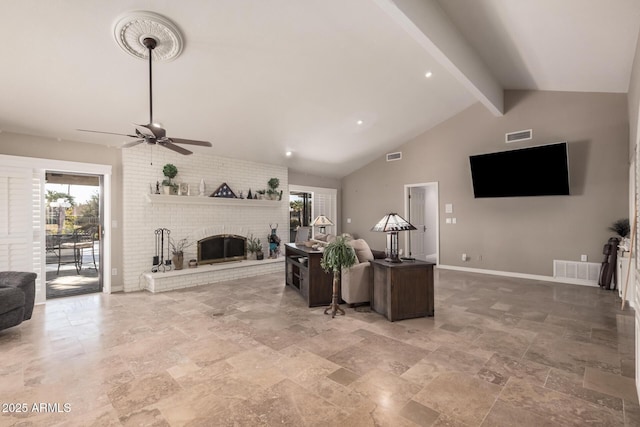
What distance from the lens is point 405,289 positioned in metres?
3.58

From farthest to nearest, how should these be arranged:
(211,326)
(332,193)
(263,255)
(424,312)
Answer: (332,193) → (263,255) → (424,312) → (211,326)

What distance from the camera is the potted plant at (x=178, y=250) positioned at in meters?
5.42

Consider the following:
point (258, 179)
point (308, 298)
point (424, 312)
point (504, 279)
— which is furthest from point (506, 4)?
point (258, 179)

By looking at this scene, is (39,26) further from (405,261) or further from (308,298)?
(405,261)

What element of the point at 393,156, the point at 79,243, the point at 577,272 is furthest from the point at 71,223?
the point at 577,272

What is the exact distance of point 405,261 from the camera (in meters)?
3.78

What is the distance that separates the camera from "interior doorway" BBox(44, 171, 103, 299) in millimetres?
5621

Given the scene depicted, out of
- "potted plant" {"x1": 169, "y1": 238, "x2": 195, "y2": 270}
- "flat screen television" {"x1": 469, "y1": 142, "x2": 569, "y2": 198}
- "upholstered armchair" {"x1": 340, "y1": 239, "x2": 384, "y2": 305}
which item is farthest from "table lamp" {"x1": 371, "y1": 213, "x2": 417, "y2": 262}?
"potted plant" {"x1": 169, "y1": 238, "x2": 195, "y2": 270}

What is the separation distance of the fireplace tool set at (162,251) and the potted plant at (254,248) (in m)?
1.67

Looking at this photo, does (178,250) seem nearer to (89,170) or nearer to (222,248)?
(222,248)

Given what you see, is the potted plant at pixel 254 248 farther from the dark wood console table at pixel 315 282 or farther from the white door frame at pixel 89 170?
the white door frame at pixel 89 170

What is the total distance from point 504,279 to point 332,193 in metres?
5.01

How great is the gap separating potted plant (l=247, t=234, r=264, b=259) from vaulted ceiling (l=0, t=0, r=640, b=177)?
7.26 feet

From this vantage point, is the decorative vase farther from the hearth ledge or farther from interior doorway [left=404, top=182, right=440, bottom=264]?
interior doorway [left=404, top=182, right=440, bottom=264]
